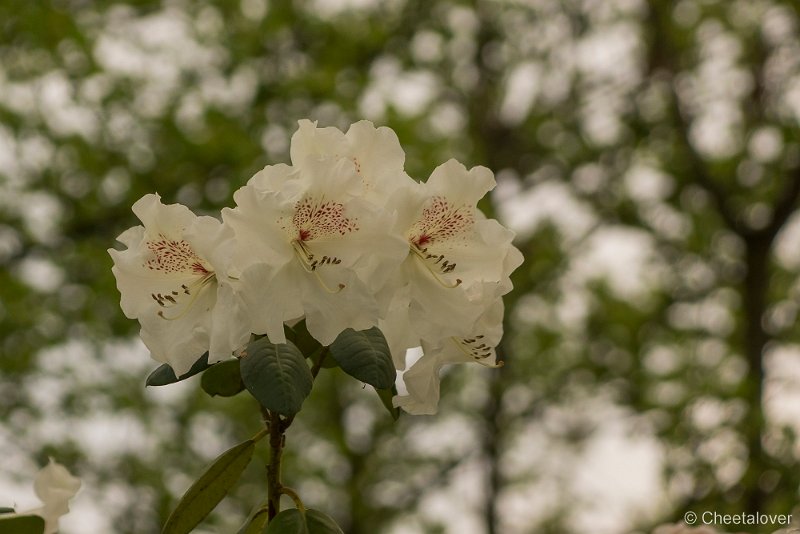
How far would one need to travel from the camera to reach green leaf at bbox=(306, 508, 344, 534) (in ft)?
3.64

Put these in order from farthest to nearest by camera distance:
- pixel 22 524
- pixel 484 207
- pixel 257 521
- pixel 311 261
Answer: pixel 484 207 → pixel 257 521 → pixel 311 261 → pixel 22 524

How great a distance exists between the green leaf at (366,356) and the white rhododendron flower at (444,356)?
0.19 feet

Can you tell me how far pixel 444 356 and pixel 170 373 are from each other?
0.28 metres

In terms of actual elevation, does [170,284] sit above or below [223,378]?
above

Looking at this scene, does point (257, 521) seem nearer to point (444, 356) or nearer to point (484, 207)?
point (444, 356)

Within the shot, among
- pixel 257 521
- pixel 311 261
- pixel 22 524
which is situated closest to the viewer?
pixel 22 524

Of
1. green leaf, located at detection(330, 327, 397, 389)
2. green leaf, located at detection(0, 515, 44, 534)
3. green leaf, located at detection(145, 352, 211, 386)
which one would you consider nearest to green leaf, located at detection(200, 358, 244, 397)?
green leaf, located at detection(145, 352, 211, 386)

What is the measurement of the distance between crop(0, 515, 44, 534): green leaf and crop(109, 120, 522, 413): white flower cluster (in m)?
0.19

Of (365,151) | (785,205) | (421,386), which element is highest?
(365,151)

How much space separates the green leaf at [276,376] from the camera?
41.2 inches

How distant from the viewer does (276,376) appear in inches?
A: 41.6

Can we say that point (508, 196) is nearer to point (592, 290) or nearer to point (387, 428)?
point (592, 290)

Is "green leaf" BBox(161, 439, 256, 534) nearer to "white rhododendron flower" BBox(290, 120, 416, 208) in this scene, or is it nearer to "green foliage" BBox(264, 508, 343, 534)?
"green foliage" BBox(264, 508, 343, 534)

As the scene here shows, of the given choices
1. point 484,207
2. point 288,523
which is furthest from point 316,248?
point 484,207
